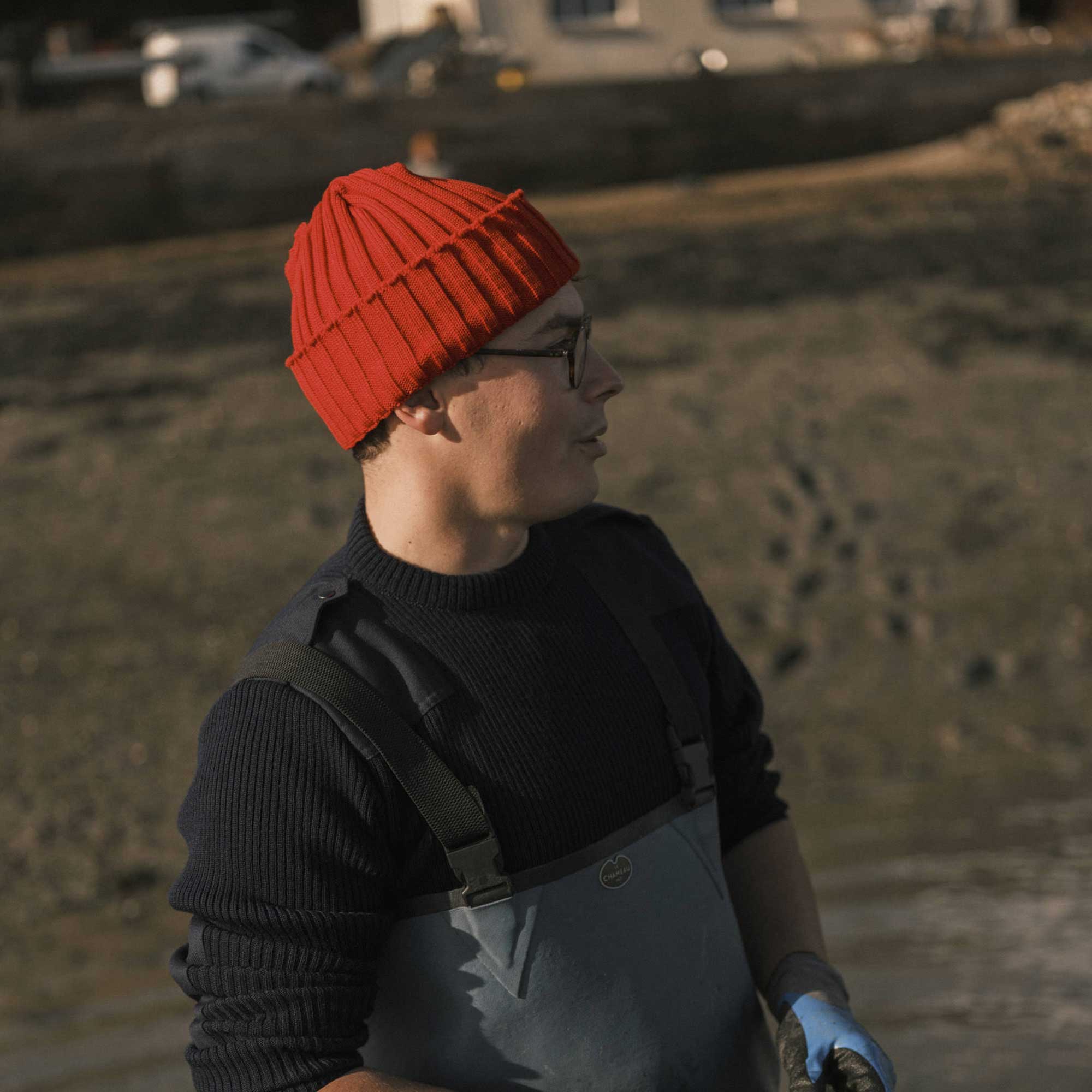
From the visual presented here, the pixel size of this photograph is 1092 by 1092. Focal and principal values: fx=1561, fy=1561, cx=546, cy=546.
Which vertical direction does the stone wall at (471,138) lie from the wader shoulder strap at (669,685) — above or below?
below

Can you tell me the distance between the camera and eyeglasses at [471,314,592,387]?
5.80 ft

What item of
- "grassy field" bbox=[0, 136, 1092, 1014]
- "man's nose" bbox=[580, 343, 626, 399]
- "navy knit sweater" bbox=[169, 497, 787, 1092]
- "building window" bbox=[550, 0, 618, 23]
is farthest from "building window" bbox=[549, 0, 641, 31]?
"navy knit sweater" bbox=[169, 497, 787, 1092]

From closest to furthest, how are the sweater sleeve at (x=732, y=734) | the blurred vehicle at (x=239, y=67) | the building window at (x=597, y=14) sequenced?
the sweater sleeve at (x=732, y=734) → the blurred vehicle at (x=239, y=67) → the building window at (x=597, y=14)

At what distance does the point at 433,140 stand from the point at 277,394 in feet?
20.4

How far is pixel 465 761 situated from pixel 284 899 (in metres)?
0.24

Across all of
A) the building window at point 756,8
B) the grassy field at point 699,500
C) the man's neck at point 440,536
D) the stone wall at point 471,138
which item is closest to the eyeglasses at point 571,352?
the man's neck at point 440,536

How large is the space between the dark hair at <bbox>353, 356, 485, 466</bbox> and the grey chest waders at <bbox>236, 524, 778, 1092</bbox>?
0.96ft

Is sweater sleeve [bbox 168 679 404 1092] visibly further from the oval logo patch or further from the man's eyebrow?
the man's eyebrow

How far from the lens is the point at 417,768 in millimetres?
1629

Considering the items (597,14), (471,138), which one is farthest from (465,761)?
(597,14)

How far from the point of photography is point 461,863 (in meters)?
1.64

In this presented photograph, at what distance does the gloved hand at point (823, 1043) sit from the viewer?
1.82 metres

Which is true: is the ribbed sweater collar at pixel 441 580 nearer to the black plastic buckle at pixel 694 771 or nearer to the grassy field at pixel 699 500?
the black plastic buckle at pixel 694 771

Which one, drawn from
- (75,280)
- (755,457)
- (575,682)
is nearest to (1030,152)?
(755,457)
